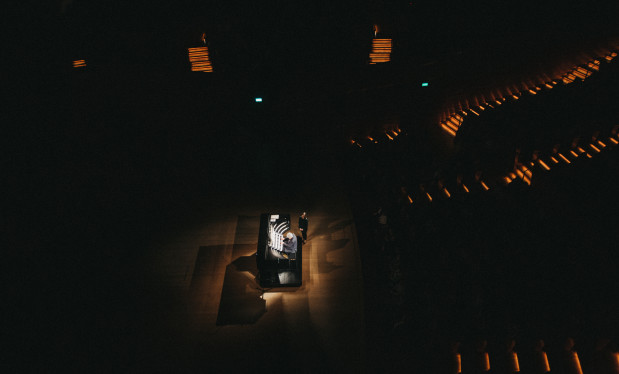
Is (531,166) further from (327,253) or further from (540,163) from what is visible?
(327,253)

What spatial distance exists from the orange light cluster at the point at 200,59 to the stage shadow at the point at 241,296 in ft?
16.6

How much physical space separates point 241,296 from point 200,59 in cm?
593

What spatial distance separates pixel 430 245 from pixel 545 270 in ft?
4.83

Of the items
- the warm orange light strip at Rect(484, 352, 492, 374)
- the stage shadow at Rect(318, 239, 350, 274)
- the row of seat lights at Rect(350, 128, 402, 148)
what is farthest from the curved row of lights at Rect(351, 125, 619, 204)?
the warm orange light strip at Rect(484, 352, 492, 374)

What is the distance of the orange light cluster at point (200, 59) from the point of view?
7687mm

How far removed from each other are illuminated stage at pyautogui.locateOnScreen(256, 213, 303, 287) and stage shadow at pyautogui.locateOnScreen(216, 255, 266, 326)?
0.64 ft

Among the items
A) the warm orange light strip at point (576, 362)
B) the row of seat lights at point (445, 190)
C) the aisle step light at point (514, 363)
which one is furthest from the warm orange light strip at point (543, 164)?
the aisle step light at point (514, 363)

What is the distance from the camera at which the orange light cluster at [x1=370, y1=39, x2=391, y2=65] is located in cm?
812

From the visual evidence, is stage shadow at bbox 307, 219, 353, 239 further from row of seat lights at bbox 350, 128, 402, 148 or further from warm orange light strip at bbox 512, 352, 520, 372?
warm orange light strip at bbox 512, 352, 520, 372

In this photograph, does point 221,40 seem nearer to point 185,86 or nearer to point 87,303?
point 185,86

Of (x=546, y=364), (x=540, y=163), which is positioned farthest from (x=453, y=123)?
(x=546, y=364)

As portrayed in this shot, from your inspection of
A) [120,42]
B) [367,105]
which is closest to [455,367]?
[367,105]

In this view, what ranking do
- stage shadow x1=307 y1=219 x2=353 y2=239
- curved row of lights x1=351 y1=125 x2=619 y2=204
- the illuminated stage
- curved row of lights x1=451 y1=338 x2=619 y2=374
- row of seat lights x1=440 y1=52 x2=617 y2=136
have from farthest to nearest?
row of seat lights x1=440 y1=52 x2=617 y2=136 → stage shadow x1=307 y1=219 x2=353 y2=239 → curved row of lights x1=351 y1=125 x2=619 y2=204 → the illuminated stage → curved row of lights x1=451 y1=338 x2=619 y2=374

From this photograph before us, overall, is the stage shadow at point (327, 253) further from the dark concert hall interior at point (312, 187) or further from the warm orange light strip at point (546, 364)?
the warm orange light strip at point (546, 364)
